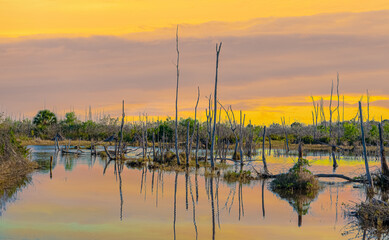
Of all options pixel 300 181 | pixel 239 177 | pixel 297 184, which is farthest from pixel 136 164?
pixel 300 181

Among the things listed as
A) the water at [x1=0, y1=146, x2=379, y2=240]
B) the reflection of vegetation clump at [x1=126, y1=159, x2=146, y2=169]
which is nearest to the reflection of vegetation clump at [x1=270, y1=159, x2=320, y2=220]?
the water at [x1=0, y1=146, x2=379, y2=240]

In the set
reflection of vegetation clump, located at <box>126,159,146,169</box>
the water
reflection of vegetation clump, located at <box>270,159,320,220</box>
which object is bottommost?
the water

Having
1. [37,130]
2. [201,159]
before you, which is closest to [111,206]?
[201,159]

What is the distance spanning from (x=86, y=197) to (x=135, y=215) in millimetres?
5262

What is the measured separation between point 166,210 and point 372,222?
7.25 meters

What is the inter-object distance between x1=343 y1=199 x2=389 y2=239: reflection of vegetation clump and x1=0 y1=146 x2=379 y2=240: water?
39 cm

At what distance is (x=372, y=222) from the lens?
16562 millimetres

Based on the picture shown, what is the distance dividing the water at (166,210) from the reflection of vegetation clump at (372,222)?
39 centimetres

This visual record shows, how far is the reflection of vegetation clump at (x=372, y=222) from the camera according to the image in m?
15.6

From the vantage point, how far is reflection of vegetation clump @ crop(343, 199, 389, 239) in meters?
15.6

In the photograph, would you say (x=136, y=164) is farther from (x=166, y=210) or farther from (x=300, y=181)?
(x=166, y=210)

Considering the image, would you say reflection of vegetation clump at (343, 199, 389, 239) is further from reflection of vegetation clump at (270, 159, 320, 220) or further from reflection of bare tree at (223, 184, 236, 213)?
reflection of vegetation clump at (270, 159, 320, 220)

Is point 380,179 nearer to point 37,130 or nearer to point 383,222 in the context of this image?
point 383,222

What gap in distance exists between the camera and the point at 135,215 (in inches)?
734
